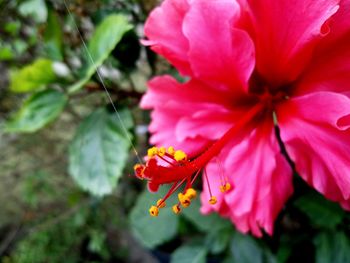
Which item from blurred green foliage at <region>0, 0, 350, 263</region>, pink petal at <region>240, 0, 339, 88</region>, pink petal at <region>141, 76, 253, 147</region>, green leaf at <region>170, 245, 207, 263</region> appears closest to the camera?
pink petal at <region>240, 0, 339, 88</region>

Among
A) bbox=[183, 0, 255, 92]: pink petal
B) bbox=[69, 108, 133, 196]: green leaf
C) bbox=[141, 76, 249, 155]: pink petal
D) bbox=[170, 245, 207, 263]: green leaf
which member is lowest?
bbox=[170, 245, 207, 263]: green leaf

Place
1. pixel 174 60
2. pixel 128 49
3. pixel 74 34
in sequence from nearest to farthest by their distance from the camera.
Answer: pixel 174 60 < pixel 128 49 < pixel 74 34

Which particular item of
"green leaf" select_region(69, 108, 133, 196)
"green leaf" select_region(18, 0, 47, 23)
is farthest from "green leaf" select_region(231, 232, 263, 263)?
"green leaf" select_region(18, 0, 47, 23)

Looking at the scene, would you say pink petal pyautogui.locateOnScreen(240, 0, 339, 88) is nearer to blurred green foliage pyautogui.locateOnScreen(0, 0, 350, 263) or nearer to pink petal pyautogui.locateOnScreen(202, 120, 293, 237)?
pink petal pyautogui.locateOnScreen(202, 120, 293, 237)

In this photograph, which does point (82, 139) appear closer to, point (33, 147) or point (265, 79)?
point (265, 79)

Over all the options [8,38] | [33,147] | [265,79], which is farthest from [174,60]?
[33,147]

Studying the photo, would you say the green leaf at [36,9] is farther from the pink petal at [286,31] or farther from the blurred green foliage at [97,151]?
the pink petal at [286,31]
